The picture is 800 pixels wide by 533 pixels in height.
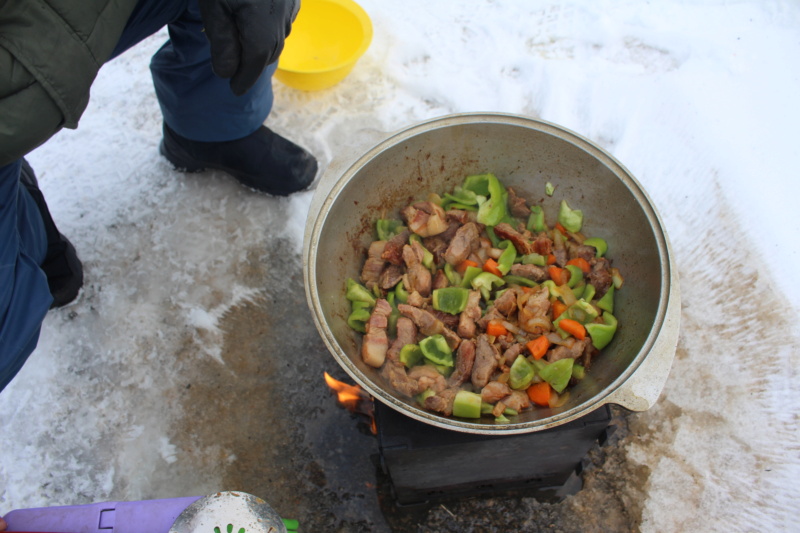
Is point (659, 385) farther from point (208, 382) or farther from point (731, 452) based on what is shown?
point (208, 382)

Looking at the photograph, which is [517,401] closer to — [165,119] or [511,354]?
[511,354]

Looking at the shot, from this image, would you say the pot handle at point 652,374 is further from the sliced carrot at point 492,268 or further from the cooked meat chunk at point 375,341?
the cooked meat chunk at point 375,341

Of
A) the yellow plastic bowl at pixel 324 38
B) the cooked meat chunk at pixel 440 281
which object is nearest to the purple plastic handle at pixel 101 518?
the cooked meat chunk at pixel 440 281

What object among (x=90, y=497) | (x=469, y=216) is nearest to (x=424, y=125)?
(x=469, y=216)

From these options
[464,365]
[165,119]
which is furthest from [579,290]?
[165,119]

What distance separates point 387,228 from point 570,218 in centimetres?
81

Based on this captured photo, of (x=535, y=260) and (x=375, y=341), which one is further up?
(x=535, y=260)

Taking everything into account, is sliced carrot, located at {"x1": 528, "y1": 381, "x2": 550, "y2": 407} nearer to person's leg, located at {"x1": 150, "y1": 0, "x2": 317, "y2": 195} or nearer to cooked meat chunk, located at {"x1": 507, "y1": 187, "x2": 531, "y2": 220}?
cooked meat chunk, located at {"x1": 507, "y1": 187, "x2": 531, "y2": 220}

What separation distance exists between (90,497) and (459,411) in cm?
188

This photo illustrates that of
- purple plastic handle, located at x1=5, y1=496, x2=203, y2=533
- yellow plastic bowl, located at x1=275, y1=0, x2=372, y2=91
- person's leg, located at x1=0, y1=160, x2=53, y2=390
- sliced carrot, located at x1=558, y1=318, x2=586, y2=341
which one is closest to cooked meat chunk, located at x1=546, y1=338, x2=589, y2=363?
sliced carrot, located at x1=558, y1=318, x2=586, y2=341

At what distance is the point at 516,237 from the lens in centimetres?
242

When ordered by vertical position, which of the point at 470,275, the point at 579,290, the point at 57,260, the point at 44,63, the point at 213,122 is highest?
the point at 44,63

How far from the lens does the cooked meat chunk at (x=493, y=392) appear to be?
2.06 m

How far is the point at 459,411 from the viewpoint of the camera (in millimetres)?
1999
